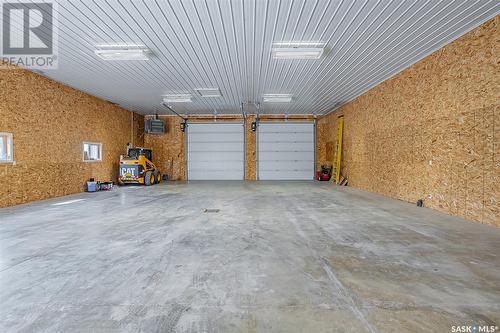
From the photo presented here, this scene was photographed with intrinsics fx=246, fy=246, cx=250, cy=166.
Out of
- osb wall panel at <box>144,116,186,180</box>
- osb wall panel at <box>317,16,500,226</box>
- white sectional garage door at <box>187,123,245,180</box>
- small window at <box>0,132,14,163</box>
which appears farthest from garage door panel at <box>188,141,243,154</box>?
small window at <box>0,132,14,163</box>

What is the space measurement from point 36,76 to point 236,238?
7.93 m

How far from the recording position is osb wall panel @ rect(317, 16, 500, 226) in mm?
4562

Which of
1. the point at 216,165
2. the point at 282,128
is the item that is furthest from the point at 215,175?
the point at 282,128

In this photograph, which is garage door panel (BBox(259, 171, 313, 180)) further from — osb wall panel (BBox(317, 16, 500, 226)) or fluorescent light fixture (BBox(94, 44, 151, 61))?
fluorescent light fixture (BBox(94, 44, 151, 61))

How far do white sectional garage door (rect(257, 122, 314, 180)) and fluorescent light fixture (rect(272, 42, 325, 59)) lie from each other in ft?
28.6

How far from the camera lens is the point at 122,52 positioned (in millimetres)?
5832

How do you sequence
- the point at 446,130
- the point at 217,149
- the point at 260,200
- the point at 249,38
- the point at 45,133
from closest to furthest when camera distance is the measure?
the point at 249,38, the point at 446,130, the point at 260,200, the point at 45,133, the point at 217,149

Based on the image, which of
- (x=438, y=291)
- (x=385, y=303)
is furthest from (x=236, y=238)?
(x=438, y=291)

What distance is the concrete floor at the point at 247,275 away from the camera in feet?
6.24

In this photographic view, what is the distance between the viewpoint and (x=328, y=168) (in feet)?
45.4

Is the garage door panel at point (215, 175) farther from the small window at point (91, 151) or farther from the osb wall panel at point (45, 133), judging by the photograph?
the small window at point (91, 151)

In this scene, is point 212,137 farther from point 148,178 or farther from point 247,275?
point 247,275

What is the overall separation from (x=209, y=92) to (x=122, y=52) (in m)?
4.16

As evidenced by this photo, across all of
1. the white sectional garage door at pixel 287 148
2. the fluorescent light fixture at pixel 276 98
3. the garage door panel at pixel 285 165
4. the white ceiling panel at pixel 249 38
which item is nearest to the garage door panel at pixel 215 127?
the white sectional garage door at pixel 287 148
